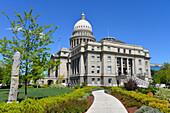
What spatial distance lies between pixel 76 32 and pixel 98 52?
30.5 metres

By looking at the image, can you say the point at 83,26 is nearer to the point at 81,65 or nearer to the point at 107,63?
the point at 81,65

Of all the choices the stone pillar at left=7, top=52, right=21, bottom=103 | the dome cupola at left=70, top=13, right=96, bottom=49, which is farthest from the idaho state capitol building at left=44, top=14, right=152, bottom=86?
the stone pillar at left=7, top=52, right=21, bottom=103

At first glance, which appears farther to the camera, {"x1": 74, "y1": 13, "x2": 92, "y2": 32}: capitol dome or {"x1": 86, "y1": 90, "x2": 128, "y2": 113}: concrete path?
{"x1": 74, "y1": 13, "x2": 92, "y2": 32}: capitol dome

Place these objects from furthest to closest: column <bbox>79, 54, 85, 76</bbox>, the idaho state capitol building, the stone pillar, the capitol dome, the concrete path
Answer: the capitol dome → column <bbox>79, 54, 85, 76</bbox> → the idaho state capitol building → the concrete path → the stone pillar

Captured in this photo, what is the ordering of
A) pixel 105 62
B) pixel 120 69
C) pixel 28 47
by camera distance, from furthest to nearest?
pixel 120 69, pixel 105 62, pixel 28 47

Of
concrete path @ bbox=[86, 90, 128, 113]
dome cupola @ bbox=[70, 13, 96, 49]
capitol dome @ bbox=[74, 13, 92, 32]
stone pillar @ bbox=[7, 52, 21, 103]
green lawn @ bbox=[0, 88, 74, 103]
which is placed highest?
capitol dome @ bbox=[74, 13, 92, 32]

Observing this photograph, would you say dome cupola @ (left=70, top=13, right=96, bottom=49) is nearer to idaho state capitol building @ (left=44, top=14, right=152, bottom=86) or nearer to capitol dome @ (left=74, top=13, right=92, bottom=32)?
capitol dome @ (left=74, top=13, right=92, bottom=32)

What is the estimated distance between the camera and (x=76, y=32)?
3068 inches

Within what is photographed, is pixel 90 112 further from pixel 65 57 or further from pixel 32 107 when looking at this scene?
pixel 65 57

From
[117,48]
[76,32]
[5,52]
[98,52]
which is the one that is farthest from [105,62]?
[5,52]

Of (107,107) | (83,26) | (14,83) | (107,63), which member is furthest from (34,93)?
(83,26)

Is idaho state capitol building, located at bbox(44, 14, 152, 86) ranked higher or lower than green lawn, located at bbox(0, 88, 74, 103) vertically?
higher

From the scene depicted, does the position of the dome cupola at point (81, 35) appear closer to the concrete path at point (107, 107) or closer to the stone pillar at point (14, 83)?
the concrete path at point (107, 107)

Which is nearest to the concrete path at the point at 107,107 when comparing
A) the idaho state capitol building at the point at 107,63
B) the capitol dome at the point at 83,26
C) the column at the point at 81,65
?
the idaho state capitol building at the point at 107,63
